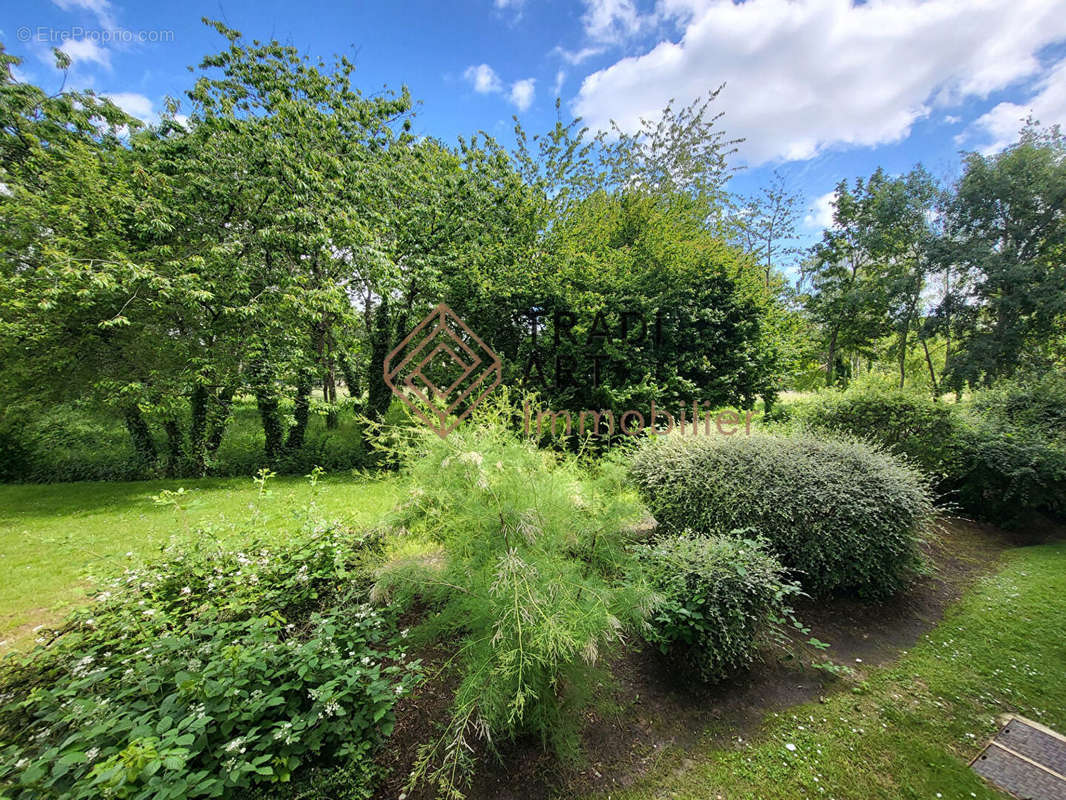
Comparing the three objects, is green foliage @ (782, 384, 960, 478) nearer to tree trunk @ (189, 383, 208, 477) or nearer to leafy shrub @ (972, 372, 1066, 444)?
leafy shrub @ (972, 372, 1066, 444)

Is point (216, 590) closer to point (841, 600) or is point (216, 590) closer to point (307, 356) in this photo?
point (841, 600)

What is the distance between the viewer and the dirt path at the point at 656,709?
1.94 m

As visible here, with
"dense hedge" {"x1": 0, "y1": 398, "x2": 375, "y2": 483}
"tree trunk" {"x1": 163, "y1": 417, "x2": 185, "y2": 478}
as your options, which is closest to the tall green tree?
"dense hedge" {"x1": 0, "y1": 398, "x2": 375, "y2": 483}

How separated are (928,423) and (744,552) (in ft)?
18.1

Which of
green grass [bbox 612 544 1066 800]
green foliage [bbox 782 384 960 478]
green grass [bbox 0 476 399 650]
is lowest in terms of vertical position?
green grass [bbox 612 544 1066 800]

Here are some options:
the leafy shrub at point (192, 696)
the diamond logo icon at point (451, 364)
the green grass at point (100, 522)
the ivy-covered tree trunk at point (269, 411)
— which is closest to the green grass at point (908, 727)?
the leafy shrub at point (192, 696)

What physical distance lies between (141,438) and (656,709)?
12.5 meters

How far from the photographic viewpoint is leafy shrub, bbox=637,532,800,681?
2.40m

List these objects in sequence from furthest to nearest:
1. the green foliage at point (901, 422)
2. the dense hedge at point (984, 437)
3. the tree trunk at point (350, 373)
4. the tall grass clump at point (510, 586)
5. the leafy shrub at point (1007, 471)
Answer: the tree trunk at point (350, 373) → the green foliage at point (901, 422) → the dense hedge at point (984, 437) → the leafy shrub at point (1007, 471) → the tall grass clump at point (510, 586)

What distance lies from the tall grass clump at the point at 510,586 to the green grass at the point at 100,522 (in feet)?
3.27

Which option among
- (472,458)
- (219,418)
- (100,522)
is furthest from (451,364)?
(472,458)

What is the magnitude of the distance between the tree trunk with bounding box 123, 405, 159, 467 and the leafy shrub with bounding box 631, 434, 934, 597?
11788 mm

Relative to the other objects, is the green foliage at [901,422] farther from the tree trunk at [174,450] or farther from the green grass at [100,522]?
the tree trunk at [174,450]

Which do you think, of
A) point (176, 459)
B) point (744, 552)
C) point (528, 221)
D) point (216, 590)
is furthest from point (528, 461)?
point (176, 459)
